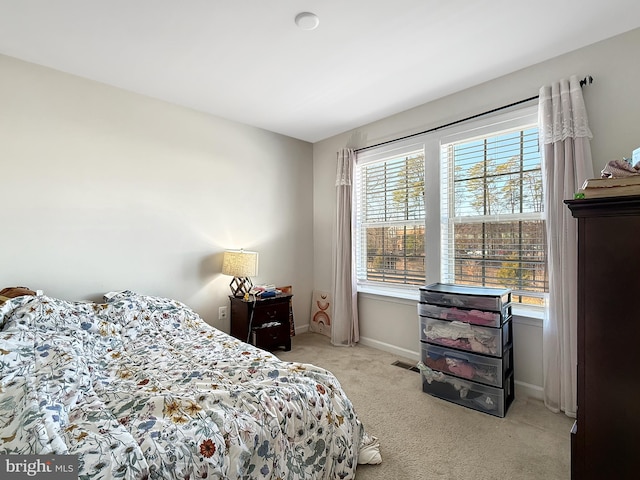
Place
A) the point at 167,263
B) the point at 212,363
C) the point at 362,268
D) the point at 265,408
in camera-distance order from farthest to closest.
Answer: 1. the point at 362,268
2. the point at 167,263
3. the point at 212,363
4. the point at 265,408

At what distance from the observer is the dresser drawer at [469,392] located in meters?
2.14

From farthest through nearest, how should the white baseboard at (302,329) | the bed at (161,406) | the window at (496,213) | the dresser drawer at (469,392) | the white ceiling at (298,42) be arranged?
the white baseboard at (302,329) → the window at (496,213) → the dresser drawer at (469,392) → the white ceiling at (298,42) → the bed at (161,406)

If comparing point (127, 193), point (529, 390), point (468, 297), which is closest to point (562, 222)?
point (468, 297)

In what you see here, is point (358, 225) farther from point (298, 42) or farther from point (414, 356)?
point (298, 42)

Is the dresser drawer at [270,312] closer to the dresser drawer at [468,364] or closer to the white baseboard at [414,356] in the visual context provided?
the white baseboard at [414,356]

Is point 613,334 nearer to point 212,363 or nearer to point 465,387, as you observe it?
point 465,387

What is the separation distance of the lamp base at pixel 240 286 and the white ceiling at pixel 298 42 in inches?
73.6

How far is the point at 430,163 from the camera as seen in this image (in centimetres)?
303

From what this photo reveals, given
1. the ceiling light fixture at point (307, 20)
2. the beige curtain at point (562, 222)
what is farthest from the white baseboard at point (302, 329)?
the ceiling light fixture at point (307, 20)

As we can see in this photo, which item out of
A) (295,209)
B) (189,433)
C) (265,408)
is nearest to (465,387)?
(265,408)

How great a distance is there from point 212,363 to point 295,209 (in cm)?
259

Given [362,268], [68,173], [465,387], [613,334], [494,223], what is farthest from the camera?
[362,268]

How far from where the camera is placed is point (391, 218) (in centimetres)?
345

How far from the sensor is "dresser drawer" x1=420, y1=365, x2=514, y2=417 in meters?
2.14
